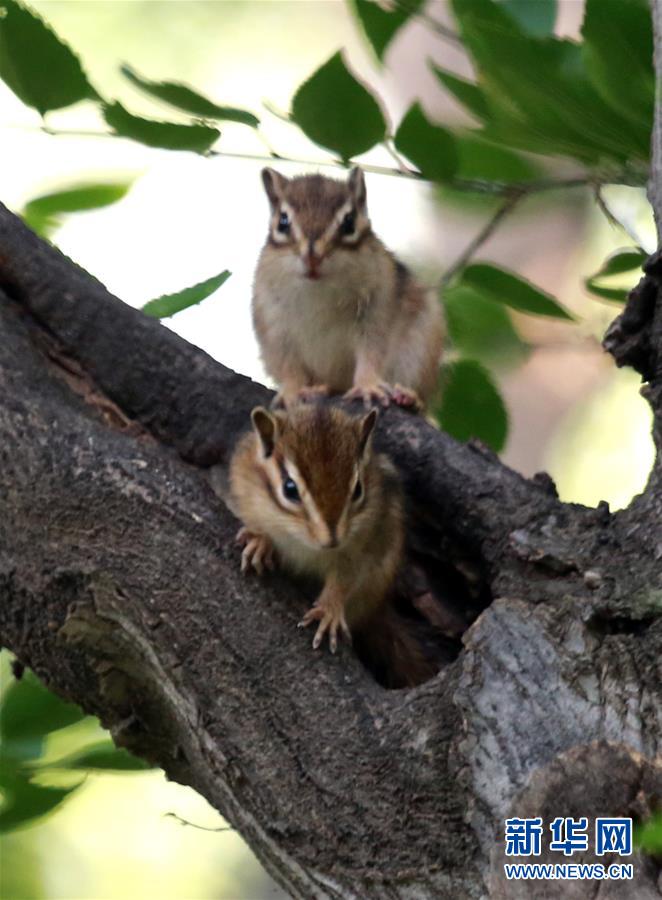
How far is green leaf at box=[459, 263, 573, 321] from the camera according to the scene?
Result: 3303 millimetres

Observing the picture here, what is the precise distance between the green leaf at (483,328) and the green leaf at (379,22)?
701 mm

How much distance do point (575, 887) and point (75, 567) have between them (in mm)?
1240

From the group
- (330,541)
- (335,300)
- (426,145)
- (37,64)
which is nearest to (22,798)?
(330,541)

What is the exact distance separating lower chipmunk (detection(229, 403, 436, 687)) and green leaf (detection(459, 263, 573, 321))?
450 millimetres

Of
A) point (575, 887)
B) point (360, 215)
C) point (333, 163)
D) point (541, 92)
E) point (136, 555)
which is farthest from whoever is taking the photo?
point (360, 215)

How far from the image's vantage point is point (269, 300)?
16.4 ft

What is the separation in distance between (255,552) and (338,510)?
1.56 feet

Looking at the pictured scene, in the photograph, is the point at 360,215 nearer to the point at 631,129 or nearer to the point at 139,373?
the point at 139,373

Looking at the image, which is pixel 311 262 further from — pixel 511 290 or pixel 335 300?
pixel 511 290

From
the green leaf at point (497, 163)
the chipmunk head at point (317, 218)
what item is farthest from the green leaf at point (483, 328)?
the chipmunk head at point (317, 218)

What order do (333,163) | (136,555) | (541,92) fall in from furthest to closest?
(333,163), (136,555), (541,92)

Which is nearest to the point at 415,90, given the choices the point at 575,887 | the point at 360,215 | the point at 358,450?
the point at 360,215

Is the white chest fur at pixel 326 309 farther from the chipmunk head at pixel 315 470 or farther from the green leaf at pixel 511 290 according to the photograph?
the green leaf at pixel 511 290

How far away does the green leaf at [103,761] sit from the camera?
297cm
